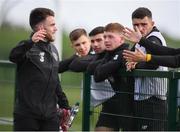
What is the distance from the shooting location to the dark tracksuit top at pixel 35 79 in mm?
5332

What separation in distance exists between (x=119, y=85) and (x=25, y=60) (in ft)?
3.68

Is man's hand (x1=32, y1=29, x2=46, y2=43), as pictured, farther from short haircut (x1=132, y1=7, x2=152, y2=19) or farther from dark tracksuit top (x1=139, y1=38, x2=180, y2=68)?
short haircut (x1=132, y1=7, x2=152, y2=19)

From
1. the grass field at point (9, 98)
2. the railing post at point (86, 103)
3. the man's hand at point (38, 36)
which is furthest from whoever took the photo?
the grass field at point (9, 98)

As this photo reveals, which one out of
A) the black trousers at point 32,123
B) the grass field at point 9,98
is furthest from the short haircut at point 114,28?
the grass field at point 9,98

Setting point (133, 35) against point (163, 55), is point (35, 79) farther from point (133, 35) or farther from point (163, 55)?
point (163, 55)

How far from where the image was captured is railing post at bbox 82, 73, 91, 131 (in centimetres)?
643

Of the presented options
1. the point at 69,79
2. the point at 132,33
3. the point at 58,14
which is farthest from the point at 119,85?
the point at 58,14

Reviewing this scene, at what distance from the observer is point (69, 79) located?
7.68 metres

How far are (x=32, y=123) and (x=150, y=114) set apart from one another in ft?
3.86

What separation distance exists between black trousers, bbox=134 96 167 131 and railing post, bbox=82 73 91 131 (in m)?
0.75

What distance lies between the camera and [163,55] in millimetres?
5660

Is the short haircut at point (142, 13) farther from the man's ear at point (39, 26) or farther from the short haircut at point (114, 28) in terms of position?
the man's ear at point (39, 26)

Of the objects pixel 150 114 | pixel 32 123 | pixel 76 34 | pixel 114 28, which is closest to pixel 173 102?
pixel 150 114

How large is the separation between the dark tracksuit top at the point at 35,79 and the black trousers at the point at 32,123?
44 mm
